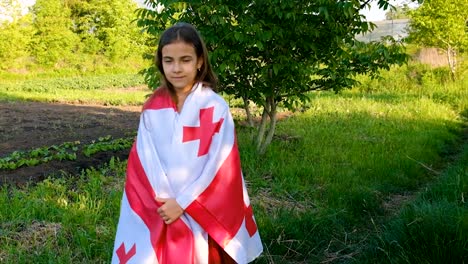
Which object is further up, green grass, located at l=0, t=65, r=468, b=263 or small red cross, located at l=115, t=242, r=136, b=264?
small red cross, located at l=115, t=242, r=136, b=264

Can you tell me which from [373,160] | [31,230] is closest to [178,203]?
[31,230]

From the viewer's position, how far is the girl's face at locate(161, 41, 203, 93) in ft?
7.30

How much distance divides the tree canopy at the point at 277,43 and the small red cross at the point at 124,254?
107 inches

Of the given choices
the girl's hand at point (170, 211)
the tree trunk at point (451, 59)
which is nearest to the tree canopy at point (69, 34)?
the tree trunk at point (451, 59)

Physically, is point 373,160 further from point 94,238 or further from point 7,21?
point 7,21

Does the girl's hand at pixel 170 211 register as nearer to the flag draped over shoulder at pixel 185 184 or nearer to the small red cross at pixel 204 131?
the flag draped over shoulder at pixel 185 184

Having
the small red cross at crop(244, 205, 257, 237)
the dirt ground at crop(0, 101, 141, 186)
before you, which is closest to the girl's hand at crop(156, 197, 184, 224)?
the small red cross at crop(244, 205, 257, 237)

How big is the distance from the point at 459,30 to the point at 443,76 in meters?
2.37

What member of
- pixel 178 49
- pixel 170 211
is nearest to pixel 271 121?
pixel 178 49

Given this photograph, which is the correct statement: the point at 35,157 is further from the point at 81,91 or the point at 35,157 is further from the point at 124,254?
the point at 81,91

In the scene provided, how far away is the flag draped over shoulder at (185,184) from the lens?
7.04 feet

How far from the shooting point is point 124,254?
7.36ft

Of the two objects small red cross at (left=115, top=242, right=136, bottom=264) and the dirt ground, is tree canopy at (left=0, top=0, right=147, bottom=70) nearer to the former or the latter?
the dirt ground

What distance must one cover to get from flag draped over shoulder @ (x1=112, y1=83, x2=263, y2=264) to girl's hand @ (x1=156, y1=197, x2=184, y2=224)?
0.03 meters
